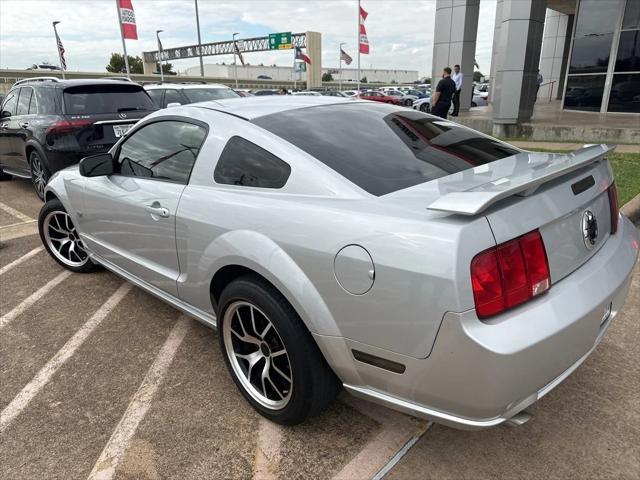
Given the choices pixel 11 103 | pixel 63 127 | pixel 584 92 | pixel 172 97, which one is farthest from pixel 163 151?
pixel 584 92

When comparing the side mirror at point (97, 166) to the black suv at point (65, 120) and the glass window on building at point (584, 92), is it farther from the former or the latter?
the glass window on building at point (584, 92)

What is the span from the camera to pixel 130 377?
2.83m

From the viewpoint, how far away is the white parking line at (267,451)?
2104mm

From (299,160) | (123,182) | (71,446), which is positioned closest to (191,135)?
(123,182)

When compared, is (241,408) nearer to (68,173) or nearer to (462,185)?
(462,185)

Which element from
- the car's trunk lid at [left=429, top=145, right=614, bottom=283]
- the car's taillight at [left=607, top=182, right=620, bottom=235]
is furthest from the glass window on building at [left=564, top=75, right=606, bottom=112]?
the car's trunk lid at [left=429, top=145, right=614, bottom=283]

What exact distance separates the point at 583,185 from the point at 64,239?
4.22 m

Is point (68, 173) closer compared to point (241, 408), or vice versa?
point (241, 408)

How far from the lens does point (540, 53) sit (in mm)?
12250

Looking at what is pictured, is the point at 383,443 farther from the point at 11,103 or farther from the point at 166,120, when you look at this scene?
the point at 11,103

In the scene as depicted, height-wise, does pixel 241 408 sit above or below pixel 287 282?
below

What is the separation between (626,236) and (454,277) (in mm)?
1421

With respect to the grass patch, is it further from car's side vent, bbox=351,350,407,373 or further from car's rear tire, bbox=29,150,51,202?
car's rear tire, bbox=29,150,51,202

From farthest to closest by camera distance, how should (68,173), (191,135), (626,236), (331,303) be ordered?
(68,173), (191,135), (626,236), (331,303)
